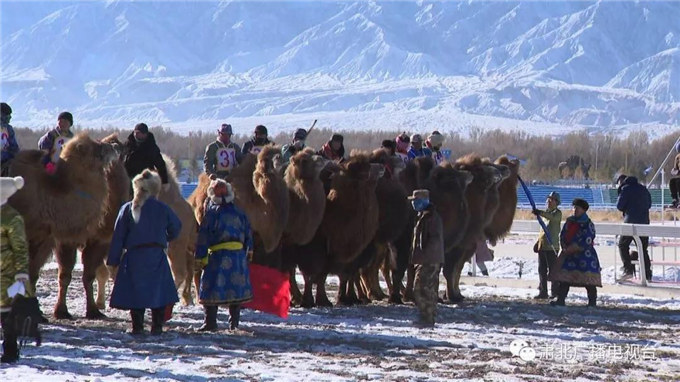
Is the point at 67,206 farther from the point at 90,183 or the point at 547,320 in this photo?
the point at 547,320

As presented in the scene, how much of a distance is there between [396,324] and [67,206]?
11.4 ft

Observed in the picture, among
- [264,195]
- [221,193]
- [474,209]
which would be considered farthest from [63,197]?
[474,209]

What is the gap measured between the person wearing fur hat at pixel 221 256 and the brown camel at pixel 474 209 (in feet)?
15.9

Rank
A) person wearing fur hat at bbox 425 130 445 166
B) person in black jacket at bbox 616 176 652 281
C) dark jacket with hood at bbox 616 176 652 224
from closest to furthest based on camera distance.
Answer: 1. person wearing fur hat at bbox 425 130 445 166
2. person in black jacket at bbox 616 176 652 281
3. dark jacket with hood at bbox 616 176 652 224

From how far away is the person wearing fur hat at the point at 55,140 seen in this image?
43.0 ft

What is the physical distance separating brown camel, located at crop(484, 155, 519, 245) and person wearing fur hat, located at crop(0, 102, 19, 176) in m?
7.44

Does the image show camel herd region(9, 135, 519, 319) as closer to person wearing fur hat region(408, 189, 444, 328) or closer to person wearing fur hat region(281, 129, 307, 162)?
person wearing fur hat region(281, 129, 307, 162)

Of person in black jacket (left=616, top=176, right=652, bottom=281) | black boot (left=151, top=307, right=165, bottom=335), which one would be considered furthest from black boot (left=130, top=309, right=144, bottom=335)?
person in black jacket (left=616, top=176, right=652, bottom=281)

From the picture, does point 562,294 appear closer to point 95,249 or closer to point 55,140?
point 95,249

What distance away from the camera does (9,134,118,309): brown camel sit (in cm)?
1282

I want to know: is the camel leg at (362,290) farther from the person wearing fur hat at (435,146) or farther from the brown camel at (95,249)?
the brown camel at (95,249)

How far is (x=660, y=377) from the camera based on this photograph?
10461 mm

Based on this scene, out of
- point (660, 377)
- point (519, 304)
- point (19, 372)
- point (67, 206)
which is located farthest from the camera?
point (519, 304)

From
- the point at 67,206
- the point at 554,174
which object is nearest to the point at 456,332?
the point at 67,206
